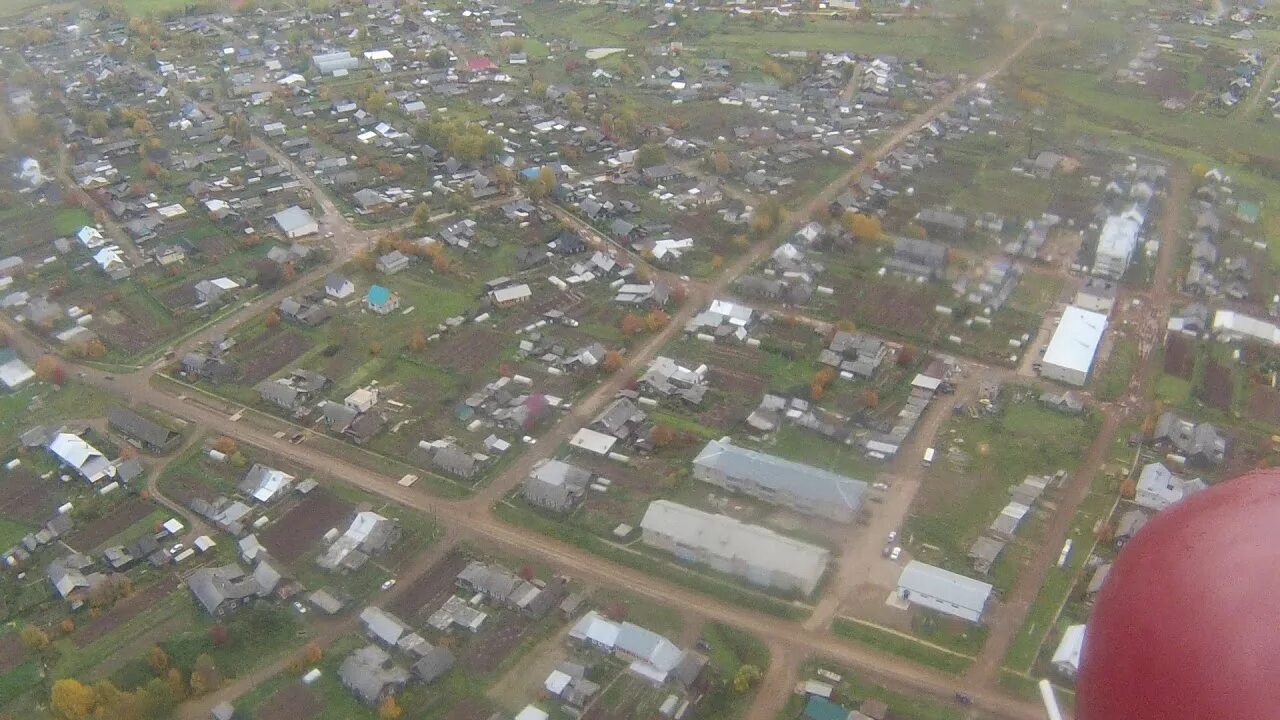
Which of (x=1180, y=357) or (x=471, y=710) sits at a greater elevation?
(x=1180, y=357)

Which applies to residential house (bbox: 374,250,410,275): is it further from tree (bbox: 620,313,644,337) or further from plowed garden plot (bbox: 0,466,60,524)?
plowed garden plot (bbox: 0,466,60,524)

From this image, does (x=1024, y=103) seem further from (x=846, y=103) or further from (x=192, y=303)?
(x=192, y=303)

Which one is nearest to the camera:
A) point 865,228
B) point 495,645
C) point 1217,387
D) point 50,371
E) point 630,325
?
point 495,645

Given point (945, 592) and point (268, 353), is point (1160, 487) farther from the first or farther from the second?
point (268, 353)

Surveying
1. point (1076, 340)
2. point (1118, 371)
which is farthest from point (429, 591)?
point (1118, 371)

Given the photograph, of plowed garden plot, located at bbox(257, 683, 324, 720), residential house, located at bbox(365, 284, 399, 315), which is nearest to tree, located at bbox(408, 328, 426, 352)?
residential house, located at bbox(365, 284, 399, 315)

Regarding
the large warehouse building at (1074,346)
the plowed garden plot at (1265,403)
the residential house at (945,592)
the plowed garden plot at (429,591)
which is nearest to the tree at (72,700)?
the plowed garden plot at (429,591)

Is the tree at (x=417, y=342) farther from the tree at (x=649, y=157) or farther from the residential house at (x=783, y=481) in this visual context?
the tree at (x=649, y=157)
